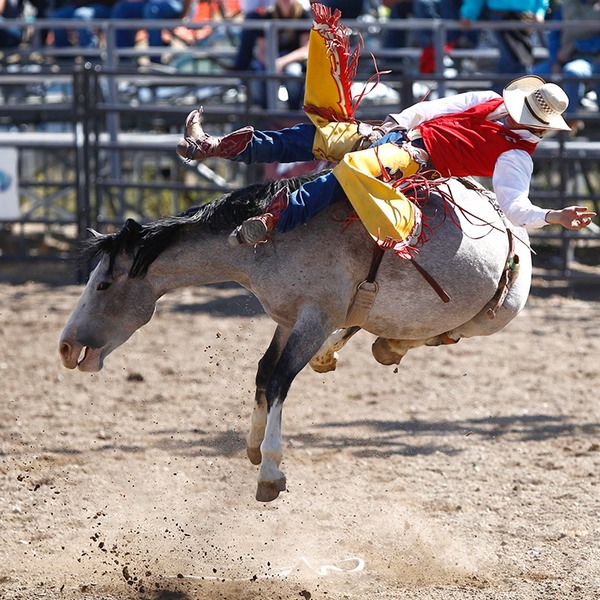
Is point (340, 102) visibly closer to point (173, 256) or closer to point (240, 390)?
point (173, 256)

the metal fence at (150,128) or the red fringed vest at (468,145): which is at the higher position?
the red fringed vest at (468,145)

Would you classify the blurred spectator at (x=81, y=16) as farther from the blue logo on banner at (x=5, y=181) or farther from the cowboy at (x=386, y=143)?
the cowboy at (x=386, y=143)

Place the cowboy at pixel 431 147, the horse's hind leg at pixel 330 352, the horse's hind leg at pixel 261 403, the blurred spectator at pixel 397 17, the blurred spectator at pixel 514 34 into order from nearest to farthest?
the cowboy at pixel 431 147
the horse's hind leg at pixel 261 403
the horse's hind leg at pixel 330 352
the blurred spectator at pixel 514 34
the blurred spectator at pixel 397 17

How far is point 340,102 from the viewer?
409 centimetres

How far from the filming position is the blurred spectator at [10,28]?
11680 mm

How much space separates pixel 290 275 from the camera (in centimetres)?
385

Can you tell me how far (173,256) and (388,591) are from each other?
1458 millimetres

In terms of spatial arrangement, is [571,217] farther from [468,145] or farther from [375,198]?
[375,198]

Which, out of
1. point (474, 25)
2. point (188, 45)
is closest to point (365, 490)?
point (474, 25)

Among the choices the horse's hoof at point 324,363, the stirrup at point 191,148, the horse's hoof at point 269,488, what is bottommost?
the horse's hoof at point 269,488

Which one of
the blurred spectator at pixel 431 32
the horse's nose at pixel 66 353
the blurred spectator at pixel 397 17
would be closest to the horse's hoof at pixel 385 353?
the horse's nose at pixel 66 353

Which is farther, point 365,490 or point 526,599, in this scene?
point 365,490

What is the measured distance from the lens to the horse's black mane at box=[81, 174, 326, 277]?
3.94 metres

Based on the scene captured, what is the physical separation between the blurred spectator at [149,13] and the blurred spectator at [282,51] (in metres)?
1.48
